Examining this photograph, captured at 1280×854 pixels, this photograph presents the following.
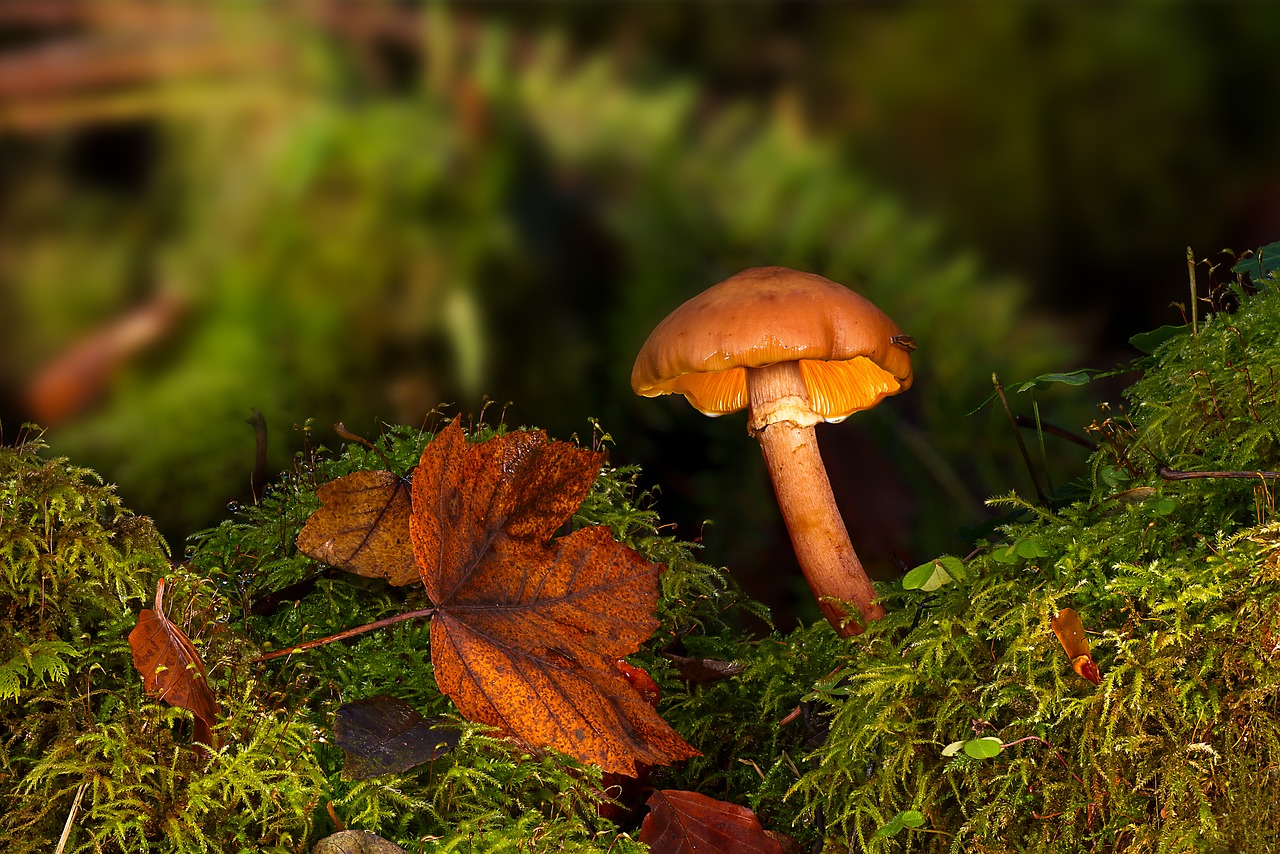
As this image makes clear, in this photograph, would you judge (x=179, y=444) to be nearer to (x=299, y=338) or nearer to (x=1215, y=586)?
(x=299, y=338)

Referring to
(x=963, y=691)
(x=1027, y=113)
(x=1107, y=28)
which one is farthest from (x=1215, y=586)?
(x=1107, y=28)

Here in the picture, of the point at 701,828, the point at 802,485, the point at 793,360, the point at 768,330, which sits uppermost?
the point at 768,330

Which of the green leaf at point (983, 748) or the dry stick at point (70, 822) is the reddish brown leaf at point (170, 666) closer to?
the dry stick at point (70, 822)

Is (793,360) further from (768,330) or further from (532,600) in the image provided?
(532,600)

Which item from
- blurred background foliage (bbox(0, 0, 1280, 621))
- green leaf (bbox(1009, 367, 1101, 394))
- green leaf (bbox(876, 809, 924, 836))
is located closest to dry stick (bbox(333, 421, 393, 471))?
green leaf (bbox(876, 809, 924, 836))

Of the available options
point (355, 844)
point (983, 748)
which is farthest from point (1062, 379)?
point (355, 844)

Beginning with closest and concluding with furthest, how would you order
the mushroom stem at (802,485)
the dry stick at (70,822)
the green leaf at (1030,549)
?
1. the dry stick at (70,822)
2. the green leaf at (1030,549)
3. the mushroom stem at (802,485)

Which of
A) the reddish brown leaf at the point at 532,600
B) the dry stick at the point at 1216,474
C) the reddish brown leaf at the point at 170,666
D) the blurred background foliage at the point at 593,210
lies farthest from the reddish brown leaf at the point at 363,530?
the blurred background foliage at the point at 593,210
